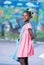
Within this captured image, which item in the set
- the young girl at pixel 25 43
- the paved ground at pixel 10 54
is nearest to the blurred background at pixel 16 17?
the paved ground at pixel 10 54

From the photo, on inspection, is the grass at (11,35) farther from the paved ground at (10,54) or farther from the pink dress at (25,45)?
the pink dress at (25,45)

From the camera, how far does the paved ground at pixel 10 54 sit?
858cm

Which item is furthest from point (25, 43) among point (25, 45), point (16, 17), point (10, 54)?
point (16, 17)

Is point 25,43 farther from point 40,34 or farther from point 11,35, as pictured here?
point 11,35

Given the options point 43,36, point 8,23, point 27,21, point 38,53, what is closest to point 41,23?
point 43,36

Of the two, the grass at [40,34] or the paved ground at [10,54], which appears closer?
the paved ground at [10,54]

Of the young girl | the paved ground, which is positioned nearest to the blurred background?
the paved ground

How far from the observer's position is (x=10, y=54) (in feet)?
32.8

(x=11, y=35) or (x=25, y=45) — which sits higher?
(x=25, y=45)

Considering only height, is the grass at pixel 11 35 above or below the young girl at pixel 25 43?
below

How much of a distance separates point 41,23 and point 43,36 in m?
0.55

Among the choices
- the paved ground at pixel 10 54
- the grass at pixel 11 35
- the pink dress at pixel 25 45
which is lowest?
the paved ground at pixel 10 54

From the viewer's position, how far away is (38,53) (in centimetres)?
1028

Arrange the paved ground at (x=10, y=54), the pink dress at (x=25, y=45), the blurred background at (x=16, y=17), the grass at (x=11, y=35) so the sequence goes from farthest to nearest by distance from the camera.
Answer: the grass at (x=11, y=35), the blurred background at (x=16, y=17), the paved ground at (x=10, y=54), the pink dress at (x=25, y=45)
